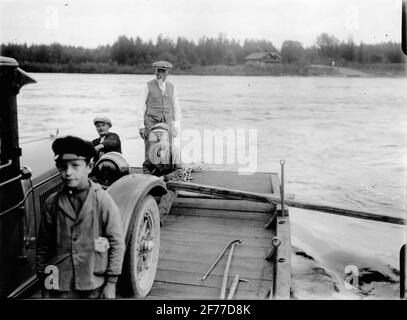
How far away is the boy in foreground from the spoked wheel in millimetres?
385

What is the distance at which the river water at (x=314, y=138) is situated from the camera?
772 cm

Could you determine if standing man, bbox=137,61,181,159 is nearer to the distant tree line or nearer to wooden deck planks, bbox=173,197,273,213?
wooden deck planks, bbox=173,197,273,213

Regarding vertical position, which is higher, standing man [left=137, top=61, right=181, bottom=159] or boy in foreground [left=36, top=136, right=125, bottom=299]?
standing man [left=137, top=61, right=181, bottom=159]

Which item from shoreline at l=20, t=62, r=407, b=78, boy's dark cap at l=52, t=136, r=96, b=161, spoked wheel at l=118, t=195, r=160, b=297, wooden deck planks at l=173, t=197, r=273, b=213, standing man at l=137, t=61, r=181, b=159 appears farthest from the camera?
shoreline at l=20, t=62, r=407, b=78

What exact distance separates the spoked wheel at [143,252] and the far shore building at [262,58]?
3459 centimetres

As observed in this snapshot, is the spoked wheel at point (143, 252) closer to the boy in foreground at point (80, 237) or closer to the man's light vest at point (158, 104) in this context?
the boy in foreground at point (80, 237)

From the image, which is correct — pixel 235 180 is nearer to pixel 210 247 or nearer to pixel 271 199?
pixel 271 199

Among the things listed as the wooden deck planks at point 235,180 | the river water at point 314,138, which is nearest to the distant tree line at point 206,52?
the river water at point 314,138

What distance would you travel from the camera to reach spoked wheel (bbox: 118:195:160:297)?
302cm

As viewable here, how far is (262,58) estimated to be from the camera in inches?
1465

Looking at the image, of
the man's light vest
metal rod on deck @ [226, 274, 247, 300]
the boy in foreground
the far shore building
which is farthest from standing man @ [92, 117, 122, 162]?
the far shore building

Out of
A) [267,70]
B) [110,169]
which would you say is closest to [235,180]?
[110,169]

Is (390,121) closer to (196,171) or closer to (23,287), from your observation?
(196,171)
